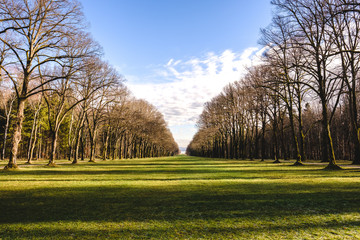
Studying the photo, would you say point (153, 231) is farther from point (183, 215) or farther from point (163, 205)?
point (163, 205)

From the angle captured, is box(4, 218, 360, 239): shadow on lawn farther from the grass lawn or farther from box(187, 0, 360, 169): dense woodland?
box(187, 0, 360, 169): dense woodland

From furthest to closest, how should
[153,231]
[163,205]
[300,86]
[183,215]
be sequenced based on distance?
[300,86] < [163,205] < [183,215] < [153,231]

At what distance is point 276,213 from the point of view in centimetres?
504

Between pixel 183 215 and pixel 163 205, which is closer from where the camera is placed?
pixel 183 215

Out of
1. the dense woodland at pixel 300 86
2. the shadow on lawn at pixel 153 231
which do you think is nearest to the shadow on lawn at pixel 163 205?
the shadow on lawn at pixel 153 231

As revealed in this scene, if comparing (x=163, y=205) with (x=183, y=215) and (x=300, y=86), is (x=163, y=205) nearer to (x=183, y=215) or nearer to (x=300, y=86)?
(x=183, y=215)

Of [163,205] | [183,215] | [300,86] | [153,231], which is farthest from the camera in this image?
[300,86]

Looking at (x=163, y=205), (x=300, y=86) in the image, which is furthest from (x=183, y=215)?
(x=300, y=86)

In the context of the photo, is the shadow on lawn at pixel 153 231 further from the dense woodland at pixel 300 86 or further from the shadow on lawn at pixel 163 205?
the dense woodland at pixel 300 86

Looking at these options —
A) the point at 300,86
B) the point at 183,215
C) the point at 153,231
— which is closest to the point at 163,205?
the point at 183,215

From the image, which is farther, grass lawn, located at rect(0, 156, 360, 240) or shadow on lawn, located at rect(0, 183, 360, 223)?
shadow on lawn, located at rect(0, 183, 360, 223)

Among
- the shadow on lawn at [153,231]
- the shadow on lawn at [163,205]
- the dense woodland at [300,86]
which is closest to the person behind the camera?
the shadow on lawn at [153,231]

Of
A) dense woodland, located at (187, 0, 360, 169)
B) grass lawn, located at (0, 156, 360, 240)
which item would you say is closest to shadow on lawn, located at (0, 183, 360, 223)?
grass lawn, located at (0, 156, 360, 240)

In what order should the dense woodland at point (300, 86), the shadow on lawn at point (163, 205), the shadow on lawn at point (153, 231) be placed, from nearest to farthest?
1. the shadow on lawn at point (153, 231)
2. the shadow on lawn at point (163, 205)
3. the dense woodland at point (300, 86)
